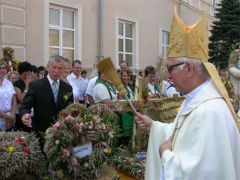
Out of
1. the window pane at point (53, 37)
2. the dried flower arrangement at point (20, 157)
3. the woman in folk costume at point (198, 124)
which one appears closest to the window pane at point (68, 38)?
the window pane at point (53, 37)

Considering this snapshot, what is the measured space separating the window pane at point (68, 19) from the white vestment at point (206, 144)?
9.40m

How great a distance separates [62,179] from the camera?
170 inches

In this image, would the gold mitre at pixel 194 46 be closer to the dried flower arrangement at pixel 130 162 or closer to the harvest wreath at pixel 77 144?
the harvest wreath at pixel 77 144

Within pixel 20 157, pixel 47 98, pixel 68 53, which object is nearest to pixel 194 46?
pixel 20 157

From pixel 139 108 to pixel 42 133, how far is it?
1.61 metres

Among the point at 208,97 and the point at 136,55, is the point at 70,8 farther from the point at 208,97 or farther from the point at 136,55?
the point at 208,97

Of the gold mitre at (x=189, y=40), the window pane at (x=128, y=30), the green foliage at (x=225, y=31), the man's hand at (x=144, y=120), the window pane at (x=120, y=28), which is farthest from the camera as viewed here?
the green foliage at (x=225, y=31)

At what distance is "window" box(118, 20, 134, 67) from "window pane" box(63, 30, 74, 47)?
262cm

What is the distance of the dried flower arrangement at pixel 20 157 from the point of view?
3977mm

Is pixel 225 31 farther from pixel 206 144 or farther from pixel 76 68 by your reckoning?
pixel 206 144

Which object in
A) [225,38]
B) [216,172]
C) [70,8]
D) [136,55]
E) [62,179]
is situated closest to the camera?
[216,172]

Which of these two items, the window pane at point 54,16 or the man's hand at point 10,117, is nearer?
the man's hand at point 10,117

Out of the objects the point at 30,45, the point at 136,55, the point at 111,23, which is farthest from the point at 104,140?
the point at 136,55

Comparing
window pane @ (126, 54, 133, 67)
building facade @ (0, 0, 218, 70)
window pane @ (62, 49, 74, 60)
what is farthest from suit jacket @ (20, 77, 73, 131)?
window pane @ (126, 54, 133, 67)
